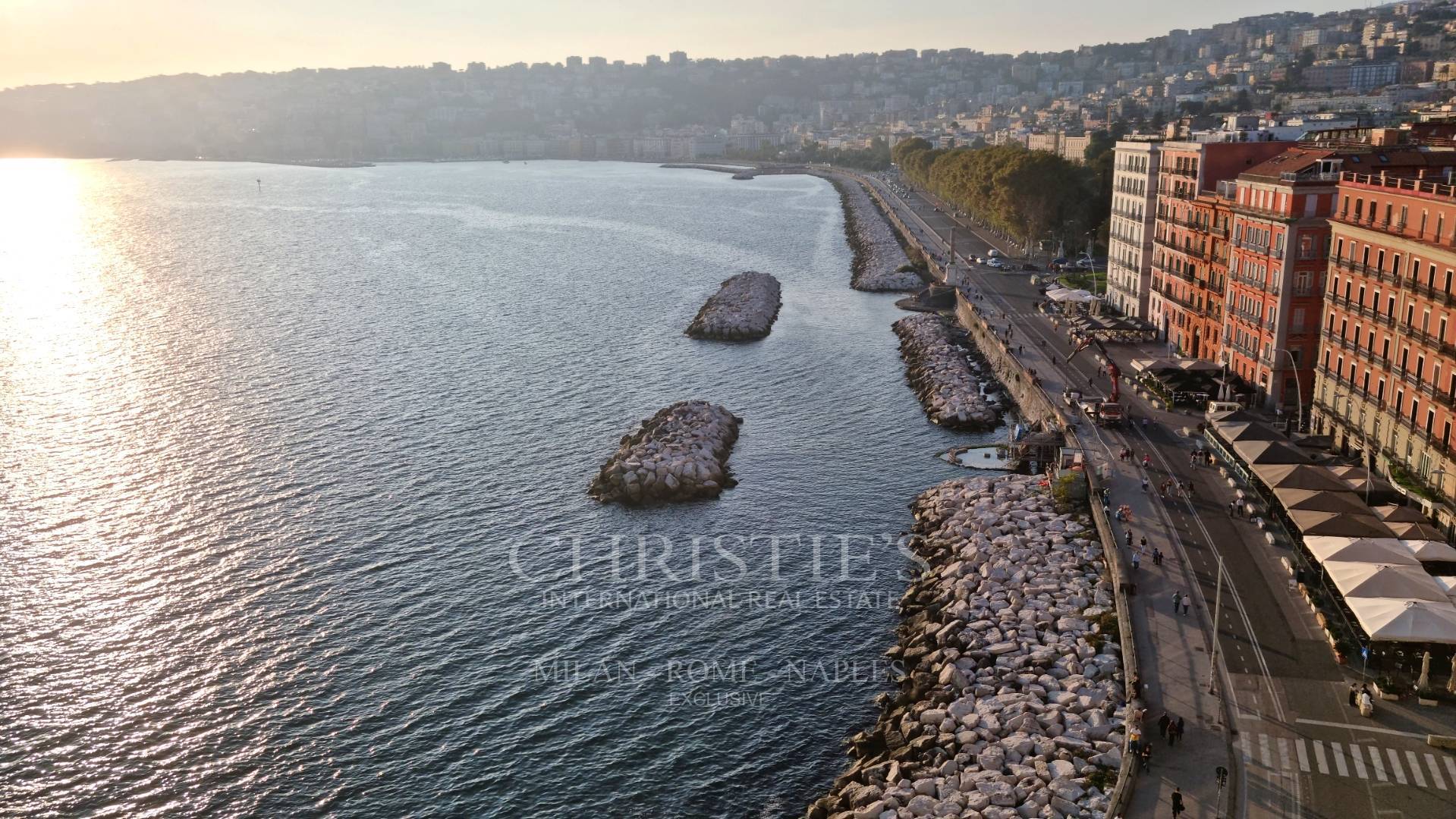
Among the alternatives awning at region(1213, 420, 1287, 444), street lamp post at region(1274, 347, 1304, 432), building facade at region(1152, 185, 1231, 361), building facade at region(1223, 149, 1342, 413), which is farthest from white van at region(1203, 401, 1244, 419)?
building facade at region(1152, 185, 1231, 361)

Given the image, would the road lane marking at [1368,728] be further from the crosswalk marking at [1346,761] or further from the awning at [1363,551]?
the awning at [1363,551]

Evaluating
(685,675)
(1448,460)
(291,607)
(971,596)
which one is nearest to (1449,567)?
(1448,460)

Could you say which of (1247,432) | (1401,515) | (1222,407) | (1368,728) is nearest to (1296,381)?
(1222,407)

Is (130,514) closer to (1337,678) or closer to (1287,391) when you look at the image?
(1337,678)

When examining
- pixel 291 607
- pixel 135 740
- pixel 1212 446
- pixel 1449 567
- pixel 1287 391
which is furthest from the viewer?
pixel 1287 391

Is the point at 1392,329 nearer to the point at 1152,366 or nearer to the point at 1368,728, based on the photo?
the point at 1152,366

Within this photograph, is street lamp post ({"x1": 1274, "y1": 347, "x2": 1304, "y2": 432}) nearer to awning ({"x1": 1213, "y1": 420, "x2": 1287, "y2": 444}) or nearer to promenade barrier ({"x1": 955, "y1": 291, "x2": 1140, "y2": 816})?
awning ({"x1": 1213, "y1": 420, "x2": 1287, "y2": 444})

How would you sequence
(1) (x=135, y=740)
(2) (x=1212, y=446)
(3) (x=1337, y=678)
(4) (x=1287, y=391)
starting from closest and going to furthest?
(3) (x=1337, y=678)
(1) (x=135, y=740)
(2) (x=1212, y=446)
(4) (x=1287, y=391)
